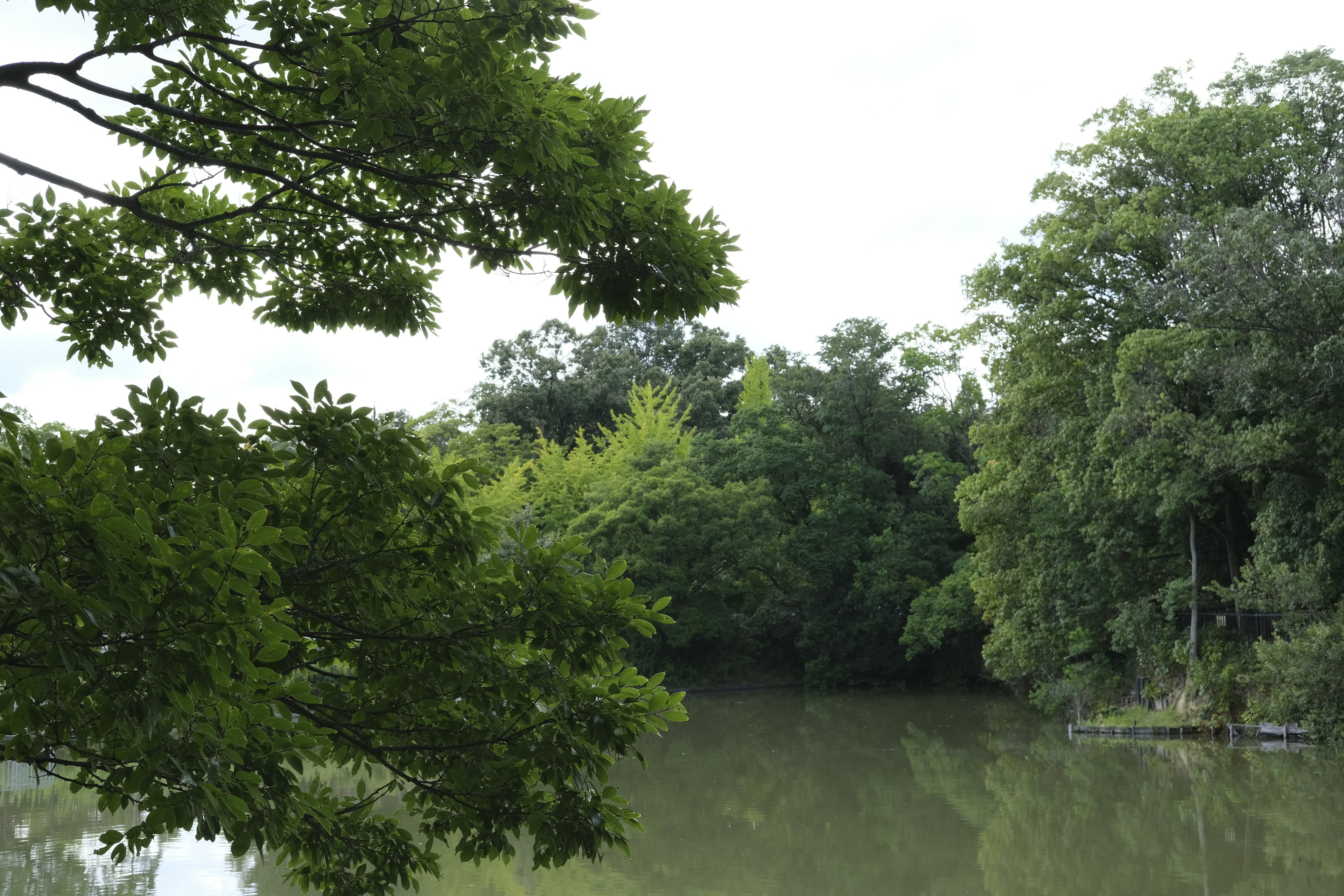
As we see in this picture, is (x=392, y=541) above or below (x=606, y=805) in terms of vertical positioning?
above

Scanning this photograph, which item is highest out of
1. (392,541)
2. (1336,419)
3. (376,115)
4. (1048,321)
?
(1048,321)

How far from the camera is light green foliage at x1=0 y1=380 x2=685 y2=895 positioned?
1808 mm

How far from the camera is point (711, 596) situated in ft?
95.8

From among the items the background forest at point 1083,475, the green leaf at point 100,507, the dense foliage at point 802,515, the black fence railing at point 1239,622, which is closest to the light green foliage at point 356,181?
the green leaf at point 100,507

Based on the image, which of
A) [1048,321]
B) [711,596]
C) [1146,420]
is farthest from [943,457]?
[1146,420]

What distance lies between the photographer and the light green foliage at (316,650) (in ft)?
5.93

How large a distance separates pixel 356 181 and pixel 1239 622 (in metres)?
17.2

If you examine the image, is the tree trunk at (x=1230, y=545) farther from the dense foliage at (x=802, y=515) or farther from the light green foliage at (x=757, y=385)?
the light green foliage at (x=757, y=385)

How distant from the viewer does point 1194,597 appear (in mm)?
17719

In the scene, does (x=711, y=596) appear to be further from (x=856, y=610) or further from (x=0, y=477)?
(x=0, y=477)

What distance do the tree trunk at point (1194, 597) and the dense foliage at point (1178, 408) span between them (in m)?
0.05

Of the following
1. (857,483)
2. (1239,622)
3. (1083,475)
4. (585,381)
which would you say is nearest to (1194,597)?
(1239,622)

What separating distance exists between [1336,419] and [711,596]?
53.8ft

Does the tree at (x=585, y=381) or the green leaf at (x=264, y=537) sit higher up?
the tree at (x=585, y=381)
